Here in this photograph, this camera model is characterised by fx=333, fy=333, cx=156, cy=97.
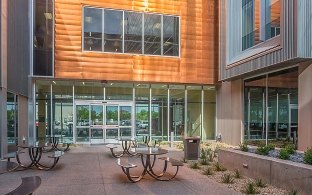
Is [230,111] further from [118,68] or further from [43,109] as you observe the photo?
[43,109]

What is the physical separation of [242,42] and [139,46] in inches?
240

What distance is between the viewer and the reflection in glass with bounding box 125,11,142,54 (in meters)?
20.2

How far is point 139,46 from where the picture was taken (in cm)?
2031

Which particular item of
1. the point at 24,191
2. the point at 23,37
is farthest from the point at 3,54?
the point at 24,191

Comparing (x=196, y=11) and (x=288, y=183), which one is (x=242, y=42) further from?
(x=288, y=183)

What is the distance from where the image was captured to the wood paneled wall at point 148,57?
18969 millimetres

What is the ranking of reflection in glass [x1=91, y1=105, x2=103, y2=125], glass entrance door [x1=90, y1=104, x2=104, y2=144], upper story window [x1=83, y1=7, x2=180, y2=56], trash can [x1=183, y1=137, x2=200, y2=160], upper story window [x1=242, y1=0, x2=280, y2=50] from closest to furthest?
1. trash can [x1=183, y1=137, x2=200, y2=160]
2. upper story window [x1=242, y1=0, x2=280, y2=50]
3. upper story window [x1=83, y1=7, x2=180, y2=56]
4. glass entrance door [x1=90, y1=104, x2=104, y2=144]
5. reflection in glass [x1=91, y1=105, x2=103, y2=125]

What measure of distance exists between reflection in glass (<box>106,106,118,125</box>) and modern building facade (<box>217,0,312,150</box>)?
265 inches

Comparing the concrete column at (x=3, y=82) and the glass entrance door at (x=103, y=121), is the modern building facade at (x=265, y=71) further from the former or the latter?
the concrete column at (x=3, y=82)

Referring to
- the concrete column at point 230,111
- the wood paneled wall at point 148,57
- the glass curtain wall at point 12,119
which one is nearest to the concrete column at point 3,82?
the glass curtain wall at point 12,119

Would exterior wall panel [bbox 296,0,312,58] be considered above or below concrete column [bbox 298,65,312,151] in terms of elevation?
above

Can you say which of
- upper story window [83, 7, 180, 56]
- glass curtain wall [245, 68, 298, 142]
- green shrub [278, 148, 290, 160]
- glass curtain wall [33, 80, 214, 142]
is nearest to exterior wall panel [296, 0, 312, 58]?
glass curtain wall [245, 68, 298, 142]

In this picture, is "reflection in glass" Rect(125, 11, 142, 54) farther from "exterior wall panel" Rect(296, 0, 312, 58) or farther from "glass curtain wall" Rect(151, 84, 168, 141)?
"exterior wall panel" Rect(296, 0, 312, 58)

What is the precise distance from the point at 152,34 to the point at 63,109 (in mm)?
7121
